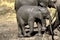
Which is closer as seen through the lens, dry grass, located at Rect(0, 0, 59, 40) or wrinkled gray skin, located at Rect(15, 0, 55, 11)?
wrinkled gray skin, located at Rect(15, 0, 55, 11)

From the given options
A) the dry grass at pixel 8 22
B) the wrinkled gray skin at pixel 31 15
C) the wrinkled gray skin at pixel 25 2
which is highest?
the wrinkled gray skin at pixel 25 2

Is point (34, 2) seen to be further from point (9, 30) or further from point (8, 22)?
point (8, 22)

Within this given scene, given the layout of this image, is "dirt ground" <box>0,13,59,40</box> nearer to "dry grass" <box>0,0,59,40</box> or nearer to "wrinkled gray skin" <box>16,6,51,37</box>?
"dry grass" <box>0,0,59,40</box>

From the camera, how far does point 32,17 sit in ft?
13.4

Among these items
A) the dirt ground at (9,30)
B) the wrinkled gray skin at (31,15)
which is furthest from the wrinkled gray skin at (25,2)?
the dirt ground at (9,30)

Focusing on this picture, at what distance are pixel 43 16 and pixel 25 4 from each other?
0.47 m

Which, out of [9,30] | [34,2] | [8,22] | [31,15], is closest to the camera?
[31,15]

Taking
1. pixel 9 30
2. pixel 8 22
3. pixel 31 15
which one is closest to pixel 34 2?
pixel 31 15

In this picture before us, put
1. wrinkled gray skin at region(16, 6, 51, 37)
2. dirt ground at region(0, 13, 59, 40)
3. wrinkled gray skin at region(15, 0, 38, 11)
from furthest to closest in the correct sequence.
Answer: wrinkled gray skin at region(15, 0, 38, 11) < dirt ground at region(0, 13, 59, 40) < wrinkled gray skin at region(16, 6, 51, 37)

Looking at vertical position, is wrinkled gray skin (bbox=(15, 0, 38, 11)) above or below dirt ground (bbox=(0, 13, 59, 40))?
above

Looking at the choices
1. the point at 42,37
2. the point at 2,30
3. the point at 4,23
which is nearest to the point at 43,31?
the point at 42,37

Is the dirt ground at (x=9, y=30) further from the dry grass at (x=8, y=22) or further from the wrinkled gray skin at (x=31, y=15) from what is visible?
the wrinkled gray skin at (x=31, y=15)

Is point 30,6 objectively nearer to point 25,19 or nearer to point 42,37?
point 25,19

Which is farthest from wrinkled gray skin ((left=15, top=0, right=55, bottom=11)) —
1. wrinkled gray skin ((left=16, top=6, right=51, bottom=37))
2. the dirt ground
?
the dirt ground
